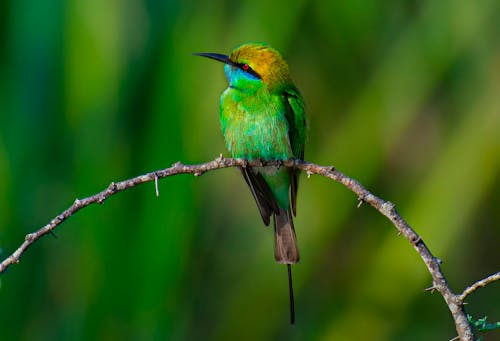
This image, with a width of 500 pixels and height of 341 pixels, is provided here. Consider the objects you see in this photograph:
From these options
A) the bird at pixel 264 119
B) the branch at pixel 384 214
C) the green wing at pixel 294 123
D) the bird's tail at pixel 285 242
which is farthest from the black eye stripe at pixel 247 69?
the branch at pixel 384 214

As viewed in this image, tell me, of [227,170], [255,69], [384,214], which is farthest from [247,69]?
[384,214]

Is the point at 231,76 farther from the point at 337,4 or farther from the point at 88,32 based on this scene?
the point at 337,4

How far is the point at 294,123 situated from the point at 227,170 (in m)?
0.87

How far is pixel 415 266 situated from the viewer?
10.8 feet

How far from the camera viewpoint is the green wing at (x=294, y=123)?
8.43 feet

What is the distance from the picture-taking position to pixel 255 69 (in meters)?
2.54

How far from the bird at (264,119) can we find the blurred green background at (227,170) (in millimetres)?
467

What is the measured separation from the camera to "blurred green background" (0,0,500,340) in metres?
2.98

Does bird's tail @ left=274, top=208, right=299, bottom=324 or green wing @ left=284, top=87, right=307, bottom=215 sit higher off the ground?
green wing @ left=284, top=87, right=307, bottom=215

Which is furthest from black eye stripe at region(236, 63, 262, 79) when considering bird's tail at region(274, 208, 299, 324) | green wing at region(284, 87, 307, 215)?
bird's tail at region(274, 208, 299, 324)

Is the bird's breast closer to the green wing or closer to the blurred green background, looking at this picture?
the green wing

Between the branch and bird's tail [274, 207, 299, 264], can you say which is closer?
the branch

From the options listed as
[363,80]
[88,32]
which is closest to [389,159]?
[363,80]

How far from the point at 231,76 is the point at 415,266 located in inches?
47.1
